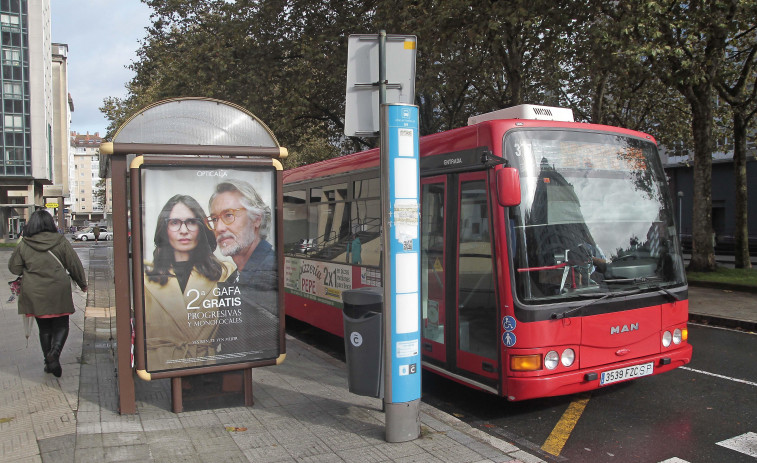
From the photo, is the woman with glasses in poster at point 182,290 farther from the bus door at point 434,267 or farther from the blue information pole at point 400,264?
the bus door at point 434,267

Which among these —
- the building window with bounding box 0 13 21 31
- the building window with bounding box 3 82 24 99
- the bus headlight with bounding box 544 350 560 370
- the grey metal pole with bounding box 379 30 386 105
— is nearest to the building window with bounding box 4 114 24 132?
the building window with bounding box 3 82 24 99

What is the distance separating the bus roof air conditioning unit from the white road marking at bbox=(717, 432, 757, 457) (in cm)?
320

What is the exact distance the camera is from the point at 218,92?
19656mm

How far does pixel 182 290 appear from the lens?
526cm

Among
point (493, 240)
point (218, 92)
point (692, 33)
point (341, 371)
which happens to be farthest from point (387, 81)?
point (218, 92)

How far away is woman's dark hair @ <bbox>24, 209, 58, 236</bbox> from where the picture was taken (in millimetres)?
6293

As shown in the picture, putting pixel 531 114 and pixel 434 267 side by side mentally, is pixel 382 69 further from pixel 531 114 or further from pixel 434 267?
pixel 434 267

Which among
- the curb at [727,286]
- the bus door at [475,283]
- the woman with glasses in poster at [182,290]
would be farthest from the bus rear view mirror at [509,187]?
the curb at [727,286]

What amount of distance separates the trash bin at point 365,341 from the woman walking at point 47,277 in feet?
10.1

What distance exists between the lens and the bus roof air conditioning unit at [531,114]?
5.91 metres

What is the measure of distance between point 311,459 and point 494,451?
1.37 meters

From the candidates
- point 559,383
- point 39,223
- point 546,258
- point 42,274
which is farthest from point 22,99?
point 559,383

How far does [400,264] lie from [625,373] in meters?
2.45

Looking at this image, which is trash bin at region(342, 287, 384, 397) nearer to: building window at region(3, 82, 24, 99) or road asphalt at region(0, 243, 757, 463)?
road asphalt at region(0, 243, 757, 463)
